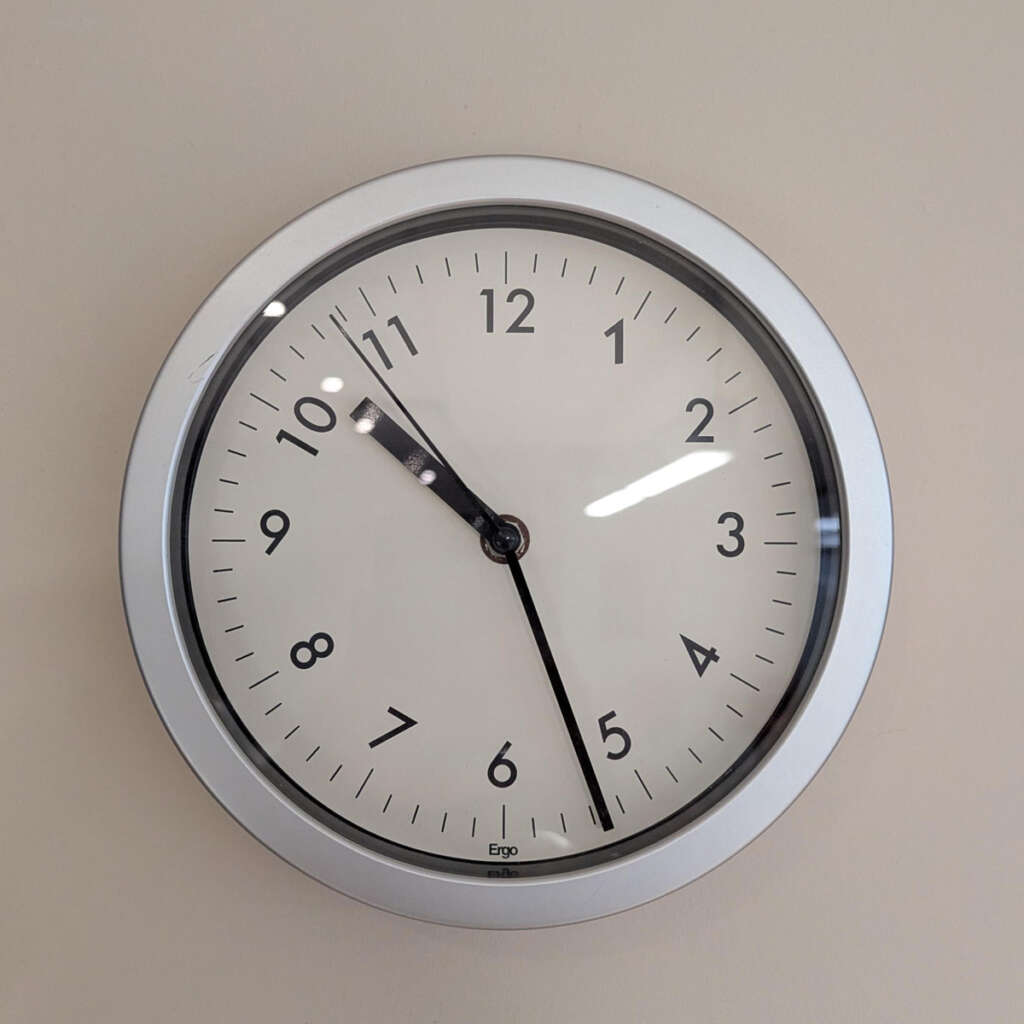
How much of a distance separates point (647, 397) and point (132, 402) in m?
0.31

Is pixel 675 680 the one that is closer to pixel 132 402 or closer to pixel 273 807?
pixel 273 807

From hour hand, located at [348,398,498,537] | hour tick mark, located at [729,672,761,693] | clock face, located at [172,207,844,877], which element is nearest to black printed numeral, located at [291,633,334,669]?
clock face, located at [172,207,844,877]

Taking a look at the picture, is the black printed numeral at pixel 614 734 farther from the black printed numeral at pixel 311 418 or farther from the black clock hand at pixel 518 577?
the black printed numeral at pixel 311 418

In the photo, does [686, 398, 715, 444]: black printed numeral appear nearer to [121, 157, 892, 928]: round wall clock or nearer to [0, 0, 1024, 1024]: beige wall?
[121, 157, 892, 928]: round wall clock

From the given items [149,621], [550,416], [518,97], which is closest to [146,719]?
[149,621]

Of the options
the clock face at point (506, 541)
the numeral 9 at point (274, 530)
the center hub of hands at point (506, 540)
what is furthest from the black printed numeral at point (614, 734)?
the numeral 9 at point (274, 530)

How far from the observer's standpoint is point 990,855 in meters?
0.57

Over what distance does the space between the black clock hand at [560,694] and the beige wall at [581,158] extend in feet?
0.30

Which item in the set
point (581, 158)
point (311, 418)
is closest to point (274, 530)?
point (311, 418)

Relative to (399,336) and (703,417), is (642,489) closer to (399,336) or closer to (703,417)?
(703,417)

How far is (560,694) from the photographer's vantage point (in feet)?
1.75

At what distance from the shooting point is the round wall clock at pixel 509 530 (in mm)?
530

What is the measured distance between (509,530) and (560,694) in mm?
95

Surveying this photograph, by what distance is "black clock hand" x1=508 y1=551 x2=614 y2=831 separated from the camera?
531 mm
